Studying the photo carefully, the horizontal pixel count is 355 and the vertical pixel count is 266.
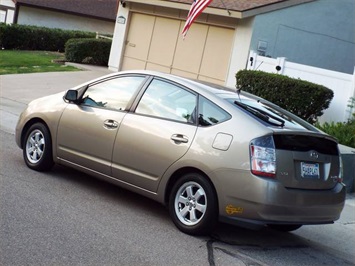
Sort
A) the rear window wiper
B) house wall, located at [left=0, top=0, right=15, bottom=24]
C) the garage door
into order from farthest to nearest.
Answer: house wall, located at [left=0, top=0, right=15, bottom=24]
the garage door
the rear window wiper

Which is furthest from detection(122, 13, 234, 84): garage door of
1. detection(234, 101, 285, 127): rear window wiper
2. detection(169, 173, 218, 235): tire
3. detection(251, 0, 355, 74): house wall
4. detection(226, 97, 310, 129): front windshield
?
detection(169, 173, 218, 235): tire

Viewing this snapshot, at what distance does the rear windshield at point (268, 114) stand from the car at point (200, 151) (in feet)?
0.09

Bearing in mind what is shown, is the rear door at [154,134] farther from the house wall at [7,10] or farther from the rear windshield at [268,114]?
the house wall at [7,10]

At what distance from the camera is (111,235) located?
576 centimetres

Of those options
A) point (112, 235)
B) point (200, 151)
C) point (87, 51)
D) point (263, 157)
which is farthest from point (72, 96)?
point (87, 51)

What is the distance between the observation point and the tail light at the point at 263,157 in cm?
567

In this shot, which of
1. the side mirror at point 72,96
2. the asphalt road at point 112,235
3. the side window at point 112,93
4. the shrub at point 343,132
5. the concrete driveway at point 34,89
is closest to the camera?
the asphalt road at point 112,235

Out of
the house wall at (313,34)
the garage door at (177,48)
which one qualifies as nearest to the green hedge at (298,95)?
the house wall at (313,34)

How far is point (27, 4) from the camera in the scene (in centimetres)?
3409

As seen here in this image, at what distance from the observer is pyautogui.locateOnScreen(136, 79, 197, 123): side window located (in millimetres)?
6492

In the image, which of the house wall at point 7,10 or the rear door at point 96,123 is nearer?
the rear door at point 96,123

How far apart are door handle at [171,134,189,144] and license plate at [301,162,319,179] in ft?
4.04

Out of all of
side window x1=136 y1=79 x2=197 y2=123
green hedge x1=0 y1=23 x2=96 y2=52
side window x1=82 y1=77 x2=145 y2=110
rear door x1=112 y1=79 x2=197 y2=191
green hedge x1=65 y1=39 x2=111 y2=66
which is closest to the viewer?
rear door x1=112 y1=79 x2=197 y2=191

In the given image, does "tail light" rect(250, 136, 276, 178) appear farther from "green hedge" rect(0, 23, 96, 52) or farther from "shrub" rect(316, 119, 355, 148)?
"green hedge" rect(0, 23, 96, 52)
